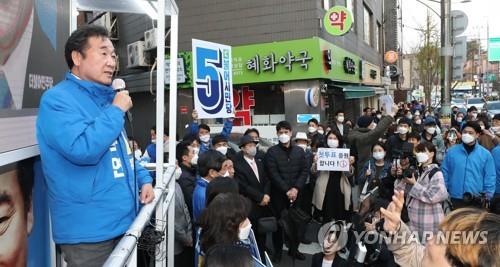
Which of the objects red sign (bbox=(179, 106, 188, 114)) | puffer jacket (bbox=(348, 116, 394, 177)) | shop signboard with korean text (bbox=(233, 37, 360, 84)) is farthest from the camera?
red sign (bbox=(179, 106, 188, 114))

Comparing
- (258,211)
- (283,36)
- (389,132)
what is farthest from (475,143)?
(283,36)

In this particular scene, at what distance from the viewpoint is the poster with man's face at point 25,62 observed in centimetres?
212

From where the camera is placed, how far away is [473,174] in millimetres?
5918

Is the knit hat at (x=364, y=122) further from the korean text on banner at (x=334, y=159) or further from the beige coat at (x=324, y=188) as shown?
the korean text on banner at (x=334, y=159)

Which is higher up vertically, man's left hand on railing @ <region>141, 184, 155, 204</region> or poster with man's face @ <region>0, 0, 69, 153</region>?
poster with man's face @ <region>0, 0, 69, 153</region>

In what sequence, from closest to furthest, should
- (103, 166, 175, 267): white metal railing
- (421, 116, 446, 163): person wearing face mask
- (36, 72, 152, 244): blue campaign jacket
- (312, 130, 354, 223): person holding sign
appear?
1. (103, 166, 175, 267): white metal railing
2. (36, 72, 152, 244): blue campaign jacket
3. (312, 130, 354, 223): person holding sign
4. (421, 116, 446, 163): person wearing face mask

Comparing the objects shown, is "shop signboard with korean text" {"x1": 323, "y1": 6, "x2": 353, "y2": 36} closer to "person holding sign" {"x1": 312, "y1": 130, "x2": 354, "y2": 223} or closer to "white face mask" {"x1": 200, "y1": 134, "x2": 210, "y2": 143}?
"person holding sign" {"x1": 312, "y1": 130, "x2": 354, "y2": 223}

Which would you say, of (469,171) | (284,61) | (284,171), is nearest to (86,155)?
(284,171)

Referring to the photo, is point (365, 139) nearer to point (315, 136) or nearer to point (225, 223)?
point (315, 136)

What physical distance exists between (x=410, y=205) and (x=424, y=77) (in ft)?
105

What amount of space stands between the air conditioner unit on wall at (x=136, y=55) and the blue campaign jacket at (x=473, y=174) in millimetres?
11055

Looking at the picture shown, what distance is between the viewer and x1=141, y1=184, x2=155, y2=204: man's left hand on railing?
2439 mm

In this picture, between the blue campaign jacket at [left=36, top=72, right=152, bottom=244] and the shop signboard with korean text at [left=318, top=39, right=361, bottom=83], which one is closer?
the blue campaign jacket at [left=36, top=72, right=152, bottom=244]

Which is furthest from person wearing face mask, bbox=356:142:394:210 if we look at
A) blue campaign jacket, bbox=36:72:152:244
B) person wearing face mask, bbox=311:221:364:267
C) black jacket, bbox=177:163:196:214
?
blue campaign jacket, bbox=36:72:152:244
